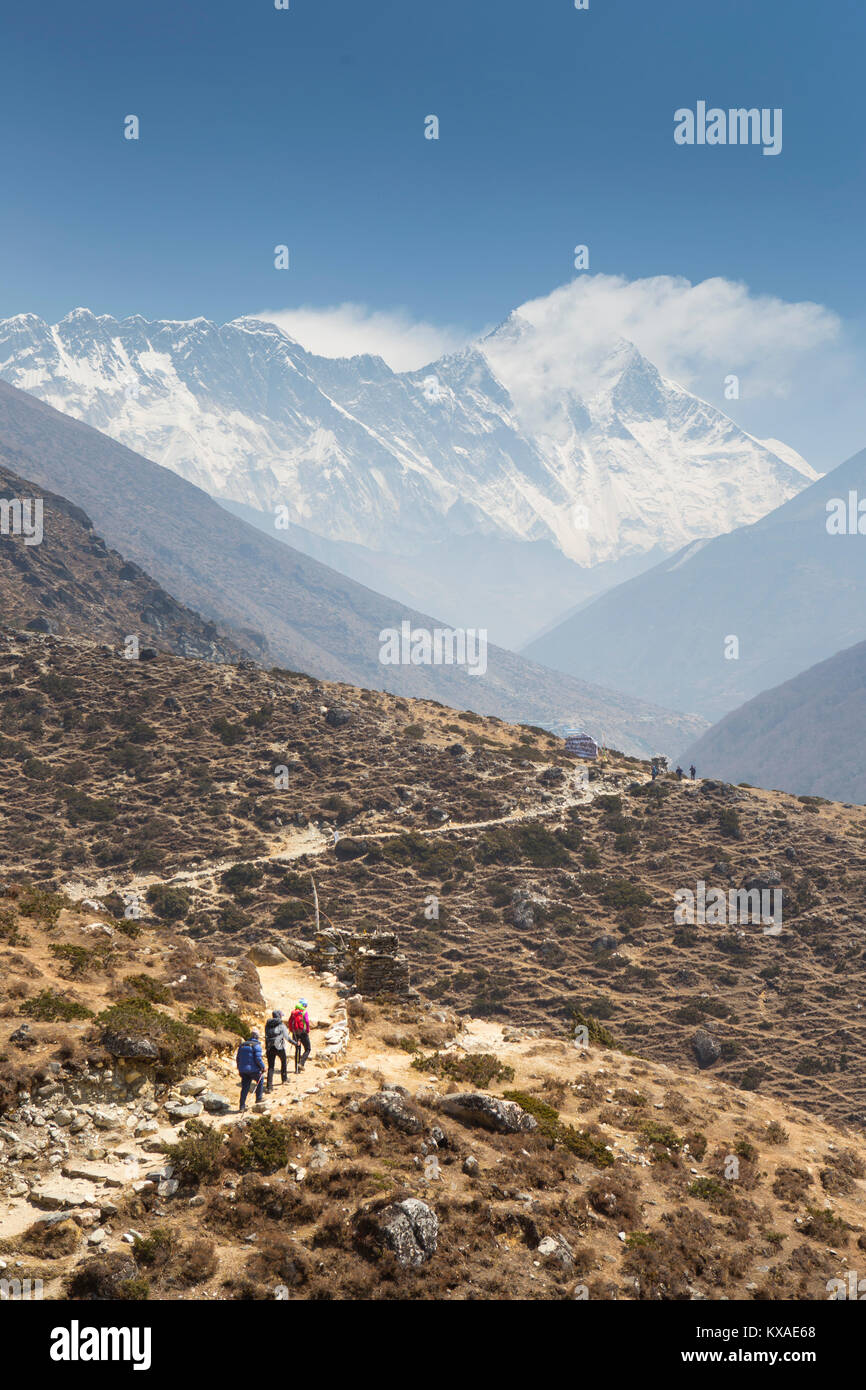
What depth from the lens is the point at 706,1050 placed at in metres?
51.1

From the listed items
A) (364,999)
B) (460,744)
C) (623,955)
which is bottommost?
(623,955)

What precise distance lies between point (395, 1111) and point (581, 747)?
81.9m

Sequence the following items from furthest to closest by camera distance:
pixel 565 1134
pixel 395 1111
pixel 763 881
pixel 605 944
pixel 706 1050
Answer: pixel 763 881 < pixel 605 944 < pixel 706 1050 < pixel 565 1134 < pixel 395 1111

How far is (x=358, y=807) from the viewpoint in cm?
7506

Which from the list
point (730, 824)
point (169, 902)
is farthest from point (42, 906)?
point (730, 824)

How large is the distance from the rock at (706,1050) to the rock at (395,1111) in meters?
37.5

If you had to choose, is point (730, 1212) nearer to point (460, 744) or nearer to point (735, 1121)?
point (735, 1121)

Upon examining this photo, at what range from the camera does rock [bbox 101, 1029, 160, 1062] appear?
18938 mm

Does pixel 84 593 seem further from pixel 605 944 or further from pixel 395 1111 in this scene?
pixel 395 1111

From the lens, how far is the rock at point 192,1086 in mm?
19464

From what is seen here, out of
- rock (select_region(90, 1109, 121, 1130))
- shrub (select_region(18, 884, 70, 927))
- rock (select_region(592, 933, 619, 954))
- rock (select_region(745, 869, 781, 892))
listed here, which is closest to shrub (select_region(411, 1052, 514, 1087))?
rock (select_region(90, 1109, 121, 1130))

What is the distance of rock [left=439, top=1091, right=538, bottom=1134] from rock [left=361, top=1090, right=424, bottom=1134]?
4.62ft

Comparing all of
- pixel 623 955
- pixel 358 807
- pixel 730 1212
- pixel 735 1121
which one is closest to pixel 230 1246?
pixel 730 1212
